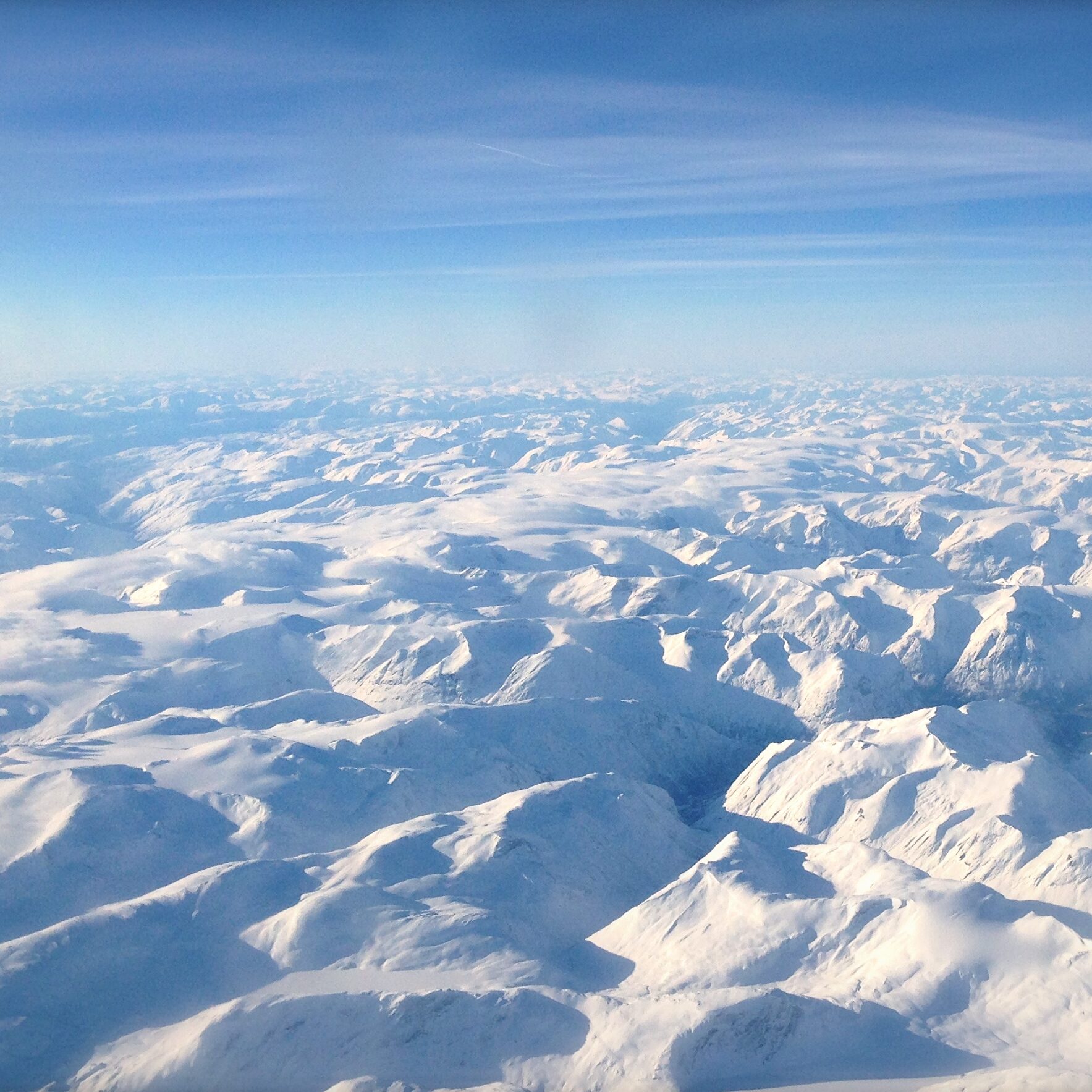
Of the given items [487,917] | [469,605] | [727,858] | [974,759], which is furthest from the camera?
[469,605]

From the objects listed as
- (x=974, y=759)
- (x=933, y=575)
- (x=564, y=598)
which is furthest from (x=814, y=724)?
(x=933, y=575)

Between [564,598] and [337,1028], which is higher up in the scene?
[337,1028]

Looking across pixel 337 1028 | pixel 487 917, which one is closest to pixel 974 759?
pixel 487 917

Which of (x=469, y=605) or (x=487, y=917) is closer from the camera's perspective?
(x=487, y=917)

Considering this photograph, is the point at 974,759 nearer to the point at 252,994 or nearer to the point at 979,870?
the point at 979,870

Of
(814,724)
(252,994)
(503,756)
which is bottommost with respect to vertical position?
(814,724)

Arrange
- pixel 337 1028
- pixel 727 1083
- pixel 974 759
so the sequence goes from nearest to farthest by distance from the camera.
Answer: pixel 727 1083
pixel 337 1028
pixel 974 759

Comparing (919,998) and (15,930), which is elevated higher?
(919,998)

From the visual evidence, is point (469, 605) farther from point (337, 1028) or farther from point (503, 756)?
point (337, 1028)

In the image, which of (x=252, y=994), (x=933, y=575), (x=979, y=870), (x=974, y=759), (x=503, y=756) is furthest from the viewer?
(x=933, y=575)
